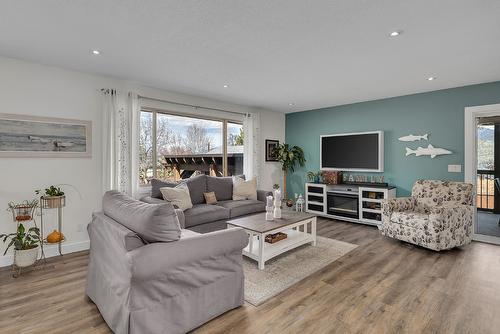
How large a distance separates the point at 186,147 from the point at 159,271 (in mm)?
3647

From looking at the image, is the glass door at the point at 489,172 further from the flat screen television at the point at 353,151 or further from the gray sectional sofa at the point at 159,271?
the gray sectional sofa at the point at 159,271

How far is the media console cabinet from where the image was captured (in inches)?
199

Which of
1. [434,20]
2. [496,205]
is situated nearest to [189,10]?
[434,20]

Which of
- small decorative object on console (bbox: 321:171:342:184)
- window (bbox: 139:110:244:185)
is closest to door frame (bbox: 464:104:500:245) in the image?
small decorative object on console (bbox: 321:171:342:184)

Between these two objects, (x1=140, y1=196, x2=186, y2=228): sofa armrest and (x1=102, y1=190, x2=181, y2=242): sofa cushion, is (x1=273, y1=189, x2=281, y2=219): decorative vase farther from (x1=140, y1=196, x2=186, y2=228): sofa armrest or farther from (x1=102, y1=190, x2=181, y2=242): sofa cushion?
(x1=102, y1=190, x2=181, y2=242): sofa cushion

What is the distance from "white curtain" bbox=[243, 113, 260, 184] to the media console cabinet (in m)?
1.36

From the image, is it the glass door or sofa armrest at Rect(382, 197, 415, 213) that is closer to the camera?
sofa armrest at Rect(382, 197, 415, 213)

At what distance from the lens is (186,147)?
17.1 ft

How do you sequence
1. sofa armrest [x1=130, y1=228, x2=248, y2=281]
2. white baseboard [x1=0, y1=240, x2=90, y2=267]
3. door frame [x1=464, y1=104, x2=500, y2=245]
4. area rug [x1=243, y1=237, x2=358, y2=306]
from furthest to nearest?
door frame [x1=464, y1=104, x2=500, y2=245]
white baseboard [x1=0, y1=240, x2=90, y2=267]
area rug [x1=243, y1=237, x2=358, y2=306]
sofa armrest [x1=130, y1=228, x2=248, y2=281]

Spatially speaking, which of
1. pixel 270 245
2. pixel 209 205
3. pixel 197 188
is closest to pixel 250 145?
pixel 197 188

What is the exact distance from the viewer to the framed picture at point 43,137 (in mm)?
3268

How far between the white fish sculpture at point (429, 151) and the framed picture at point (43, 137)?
18.2 feet

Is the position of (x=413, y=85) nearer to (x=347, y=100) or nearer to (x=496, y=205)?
(x=347, y=100)

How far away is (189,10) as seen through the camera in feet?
7.30
